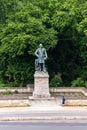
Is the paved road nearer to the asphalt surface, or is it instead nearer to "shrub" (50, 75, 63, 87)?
the asphalt surface

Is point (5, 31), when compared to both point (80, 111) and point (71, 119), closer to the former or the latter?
point (80, 111)

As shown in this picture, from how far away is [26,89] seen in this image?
44.2 meters

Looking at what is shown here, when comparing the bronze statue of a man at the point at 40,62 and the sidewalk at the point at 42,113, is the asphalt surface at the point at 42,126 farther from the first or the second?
the bronze statue of a man at the point at 40,62

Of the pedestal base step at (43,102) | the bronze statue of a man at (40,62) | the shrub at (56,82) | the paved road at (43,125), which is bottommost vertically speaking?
the shrub at (56,82)

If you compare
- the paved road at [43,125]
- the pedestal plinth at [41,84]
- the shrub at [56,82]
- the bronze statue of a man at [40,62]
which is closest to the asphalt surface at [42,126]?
the paved road at [43,125]

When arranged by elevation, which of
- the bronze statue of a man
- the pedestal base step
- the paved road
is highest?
the paved road

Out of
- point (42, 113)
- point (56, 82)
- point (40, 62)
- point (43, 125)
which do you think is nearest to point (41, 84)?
point (40, 62)

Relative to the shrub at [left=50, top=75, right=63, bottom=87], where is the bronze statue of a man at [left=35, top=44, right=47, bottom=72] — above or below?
above

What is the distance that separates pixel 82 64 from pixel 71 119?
2453 cm

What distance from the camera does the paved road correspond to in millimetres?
24531

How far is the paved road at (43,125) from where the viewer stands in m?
24.5

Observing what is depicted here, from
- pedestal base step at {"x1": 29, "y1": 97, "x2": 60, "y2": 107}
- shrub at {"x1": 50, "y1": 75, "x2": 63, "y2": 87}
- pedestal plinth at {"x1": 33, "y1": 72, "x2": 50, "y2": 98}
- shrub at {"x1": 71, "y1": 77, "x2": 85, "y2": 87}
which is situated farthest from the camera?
shrub at {"x1": 50, "y1": 75, "x2": 63, "y2": 87}

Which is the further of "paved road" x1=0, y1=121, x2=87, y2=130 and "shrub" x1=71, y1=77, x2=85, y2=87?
"shrub" x1=71, y1=77, x2=85, y2=87

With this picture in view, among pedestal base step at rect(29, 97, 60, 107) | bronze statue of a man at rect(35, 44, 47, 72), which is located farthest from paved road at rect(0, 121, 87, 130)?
bronze statue of a man at rect(35, 44, 47, 72)
